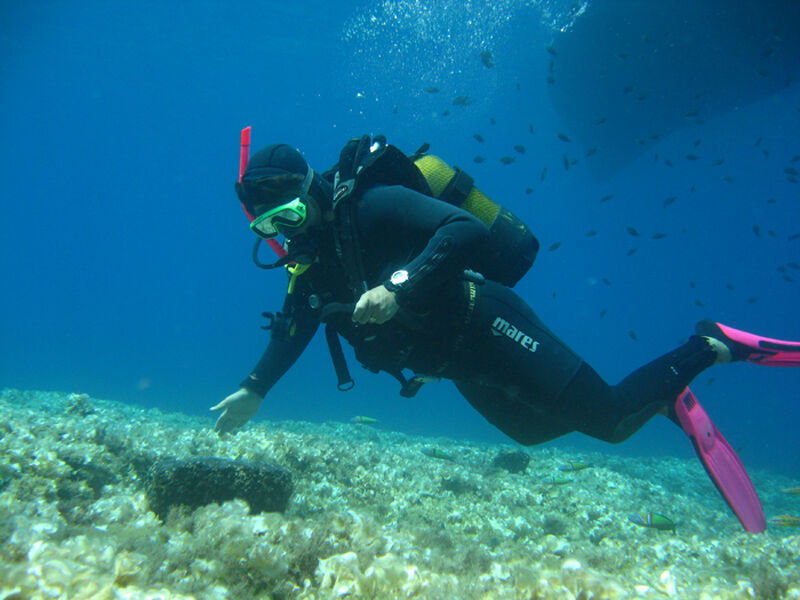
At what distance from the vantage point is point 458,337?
3.42 meters

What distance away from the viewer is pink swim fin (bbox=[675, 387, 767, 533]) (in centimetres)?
412

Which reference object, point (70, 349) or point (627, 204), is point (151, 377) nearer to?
point (70, 349)

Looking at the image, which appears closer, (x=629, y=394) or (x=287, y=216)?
(x=287, y=216)

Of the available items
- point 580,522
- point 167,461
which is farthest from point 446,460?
point 167,461

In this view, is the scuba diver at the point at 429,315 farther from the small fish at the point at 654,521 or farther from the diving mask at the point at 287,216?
the small fish at the point at 654,521

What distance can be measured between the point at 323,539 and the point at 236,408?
6.76 ft

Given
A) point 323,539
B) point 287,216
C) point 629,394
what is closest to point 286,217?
point 287,216

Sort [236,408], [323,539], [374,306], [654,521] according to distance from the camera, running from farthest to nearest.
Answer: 1. [654,521]
2. [236,408]
3. [374,306]
4. [323,539]

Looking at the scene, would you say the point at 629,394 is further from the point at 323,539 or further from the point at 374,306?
the point at 323,539

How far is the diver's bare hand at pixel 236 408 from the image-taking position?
12.5 feet

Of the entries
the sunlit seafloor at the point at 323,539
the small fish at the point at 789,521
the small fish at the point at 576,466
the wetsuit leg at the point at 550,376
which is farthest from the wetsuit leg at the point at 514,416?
the small fish at the point at 789,521

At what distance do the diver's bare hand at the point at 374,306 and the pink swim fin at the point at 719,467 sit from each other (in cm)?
347

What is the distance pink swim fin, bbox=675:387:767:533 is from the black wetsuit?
416 mm

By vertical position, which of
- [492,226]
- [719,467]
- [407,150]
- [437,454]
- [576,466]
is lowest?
[719,467]
